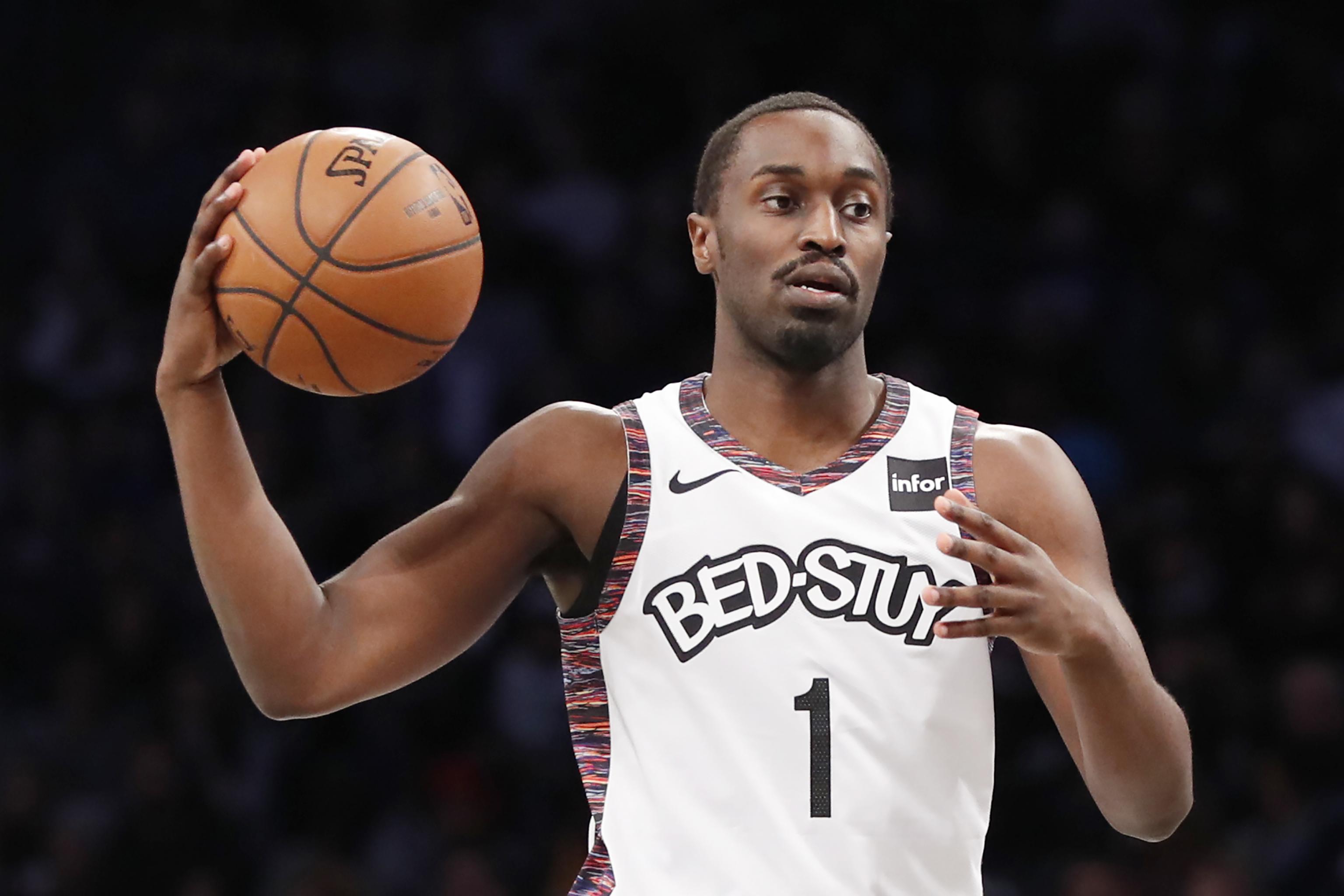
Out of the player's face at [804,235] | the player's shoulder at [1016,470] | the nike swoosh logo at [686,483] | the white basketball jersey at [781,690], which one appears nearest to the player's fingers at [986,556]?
the white basketball jersey at [781,690]

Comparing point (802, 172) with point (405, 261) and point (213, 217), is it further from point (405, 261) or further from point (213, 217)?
point (213, 217)

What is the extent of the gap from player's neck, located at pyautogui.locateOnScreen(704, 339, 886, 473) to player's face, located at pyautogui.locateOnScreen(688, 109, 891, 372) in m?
0.04

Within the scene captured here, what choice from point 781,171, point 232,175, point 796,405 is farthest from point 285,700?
point 781,171

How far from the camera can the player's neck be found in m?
3.33

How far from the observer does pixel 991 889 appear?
20.0 ft

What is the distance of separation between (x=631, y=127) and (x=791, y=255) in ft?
18.1

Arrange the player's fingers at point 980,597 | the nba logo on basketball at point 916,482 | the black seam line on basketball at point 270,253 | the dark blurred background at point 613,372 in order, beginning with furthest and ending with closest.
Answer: the dark blurred background at point 613,372 → the nba logo on basketball at point 916,482 → the black seam line on basketball at point 270,253 → the player's fingers at point 980,597

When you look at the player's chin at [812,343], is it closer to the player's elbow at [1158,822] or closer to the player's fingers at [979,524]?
the player's fingers at [979,524]

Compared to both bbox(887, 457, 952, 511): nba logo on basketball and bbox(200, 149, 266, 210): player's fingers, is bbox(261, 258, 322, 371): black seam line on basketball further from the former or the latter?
bbox(887, 457, 952, 511): nba logo on basketball

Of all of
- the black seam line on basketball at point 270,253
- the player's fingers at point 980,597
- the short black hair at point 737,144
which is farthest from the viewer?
the short black hair at point 737,144

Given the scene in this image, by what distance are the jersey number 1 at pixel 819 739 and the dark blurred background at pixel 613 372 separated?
10.6 ft

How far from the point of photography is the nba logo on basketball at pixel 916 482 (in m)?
3.15

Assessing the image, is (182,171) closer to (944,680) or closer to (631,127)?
(631,127)

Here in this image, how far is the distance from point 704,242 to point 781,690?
1.00 m
